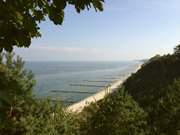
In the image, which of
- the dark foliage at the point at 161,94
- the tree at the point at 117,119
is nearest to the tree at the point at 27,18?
the tree at the point at 117,119

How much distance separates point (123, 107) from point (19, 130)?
9769 mm

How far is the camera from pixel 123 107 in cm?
2347

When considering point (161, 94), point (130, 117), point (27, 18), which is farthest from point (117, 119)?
point (161, 94)

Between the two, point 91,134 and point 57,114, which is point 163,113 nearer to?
point 91,134

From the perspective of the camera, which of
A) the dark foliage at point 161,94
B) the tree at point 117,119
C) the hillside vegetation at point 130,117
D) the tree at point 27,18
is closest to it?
the tree at point 27,18

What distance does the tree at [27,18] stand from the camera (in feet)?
→ 11.1

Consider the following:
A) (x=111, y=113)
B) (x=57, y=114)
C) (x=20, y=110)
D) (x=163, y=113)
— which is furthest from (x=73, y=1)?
(x=163, y=113)

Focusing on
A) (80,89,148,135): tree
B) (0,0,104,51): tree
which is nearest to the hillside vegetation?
(80,89,148,135): tree

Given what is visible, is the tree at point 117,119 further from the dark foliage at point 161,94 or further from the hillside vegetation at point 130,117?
the dark foliage at point 161,94

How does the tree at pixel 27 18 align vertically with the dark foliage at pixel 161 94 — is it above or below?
above

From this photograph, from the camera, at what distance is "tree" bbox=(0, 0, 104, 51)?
Result: 133 inches

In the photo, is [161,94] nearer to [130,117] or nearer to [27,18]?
[130,117]

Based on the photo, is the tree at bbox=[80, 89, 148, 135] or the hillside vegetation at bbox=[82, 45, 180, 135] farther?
the hillside vegetation at bbox=[82, 45, 180, 135]

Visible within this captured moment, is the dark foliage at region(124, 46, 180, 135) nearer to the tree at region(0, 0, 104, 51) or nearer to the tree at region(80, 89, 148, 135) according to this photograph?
the tree at region(80, 89, 148, 135)
